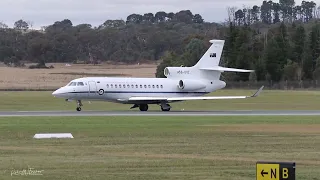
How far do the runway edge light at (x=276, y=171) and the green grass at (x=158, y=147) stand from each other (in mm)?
5982

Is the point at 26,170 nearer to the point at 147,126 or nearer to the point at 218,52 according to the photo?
the point at 147,126

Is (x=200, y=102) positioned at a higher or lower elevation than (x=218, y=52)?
lower

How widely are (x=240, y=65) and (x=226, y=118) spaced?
72.6 metres

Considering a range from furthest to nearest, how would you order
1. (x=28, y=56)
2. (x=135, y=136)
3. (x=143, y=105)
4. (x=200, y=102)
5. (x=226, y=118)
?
(x=28, y=56), (x=200, y=102), (x=143, y=105), (x=226, y=118), (x=135, y=136)

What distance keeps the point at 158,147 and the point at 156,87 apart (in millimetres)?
29654

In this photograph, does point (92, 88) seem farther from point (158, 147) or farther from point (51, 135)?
point (158, 147)

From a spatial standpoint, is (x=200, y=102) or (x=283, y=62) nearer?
(x=200, y=102)

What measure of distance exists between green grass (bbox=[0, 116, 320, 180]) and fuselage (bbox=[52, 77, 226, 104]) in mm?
11566

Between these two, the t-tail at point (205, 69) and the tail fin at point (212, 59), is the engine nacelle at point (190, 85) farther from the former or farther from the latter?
the tail fin at point (212, 59)

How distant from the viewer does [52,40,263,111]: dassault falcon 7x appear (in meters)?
54.9

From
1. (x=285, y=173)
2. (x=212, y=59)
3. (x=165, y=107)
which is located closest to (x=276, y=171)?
(x=285, y=173)

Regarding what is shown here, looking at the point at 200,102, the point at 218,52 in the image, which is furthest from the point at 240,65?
the point at 218,52

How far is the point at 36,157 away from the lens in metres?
24.9

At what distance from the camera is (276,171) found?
14359 millimetres
